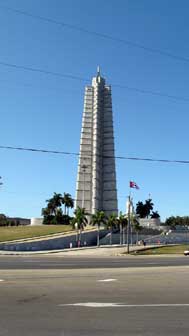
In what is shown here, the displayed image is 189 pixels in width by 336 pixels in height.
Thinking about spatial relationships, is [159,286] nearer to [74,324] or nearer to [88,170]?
[74,324]

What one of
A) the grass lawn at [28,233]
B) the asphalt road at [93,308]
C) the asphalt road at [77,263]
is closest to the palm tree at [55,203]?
the grass lawn at [28,233]

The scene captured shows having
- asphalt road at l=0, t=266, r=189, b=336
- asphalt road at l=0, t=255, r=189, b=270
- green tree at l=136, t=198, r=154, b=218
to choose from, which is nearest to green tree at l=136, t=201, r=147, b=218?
green tree at l=136, t=198, r=154, b=218

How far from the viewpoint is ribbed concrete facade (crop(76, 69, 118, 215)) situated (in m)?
139

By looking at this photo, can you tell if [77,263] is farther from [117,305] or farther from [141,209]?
[141,209]

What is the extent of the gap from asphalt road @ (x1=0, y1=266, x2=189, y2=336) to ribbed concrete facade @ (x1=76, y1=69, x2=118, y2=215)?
117658 mm

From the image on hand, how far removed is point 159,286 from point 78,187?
120 metres

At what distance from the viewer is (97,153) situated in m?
140

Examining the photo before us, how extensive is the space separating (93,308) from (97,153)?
417ft

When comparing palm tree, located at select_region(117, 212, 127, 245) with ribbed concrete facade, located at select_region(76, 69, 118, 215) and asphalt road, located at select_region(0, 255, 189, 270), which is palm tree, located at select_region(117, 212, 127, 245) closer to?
ribbed concrete facade, located at select_region(76, 69, 118, 215)

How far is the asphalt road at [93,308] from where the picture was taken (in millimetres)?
9938

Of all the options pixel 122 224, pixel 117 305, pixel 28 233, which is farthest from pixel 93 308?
pixel 122 224

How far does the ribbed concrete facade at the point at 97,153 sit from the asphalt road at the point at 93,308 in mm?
117658

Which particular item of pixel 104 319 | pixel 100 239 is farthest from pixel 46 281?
pixel 100 239

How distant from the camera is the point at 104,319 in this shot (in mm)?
11219
